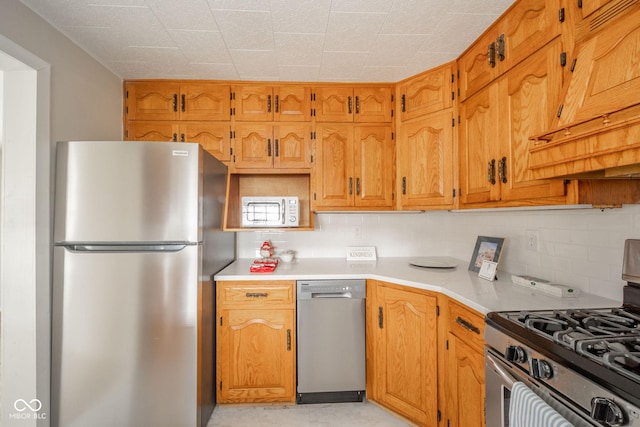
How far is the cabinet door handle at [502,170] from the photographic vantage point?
4.93 ft

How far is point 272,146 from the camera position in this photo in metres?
2.29

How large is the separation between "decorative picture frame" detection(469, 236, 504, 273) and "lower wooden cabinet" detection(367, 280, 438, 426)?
0.53 m

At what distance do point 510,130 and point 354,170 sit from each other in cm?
110

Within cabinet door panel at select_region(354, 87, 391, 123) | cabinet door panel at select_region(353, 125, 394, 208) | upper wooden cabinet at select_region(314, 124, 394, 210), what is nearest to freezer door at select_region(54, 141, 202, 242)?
upper wooden cabinet at select_region(314, 124, 394, 210)

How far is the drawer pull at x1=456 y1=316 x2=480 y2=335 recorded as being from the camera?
1333 mm

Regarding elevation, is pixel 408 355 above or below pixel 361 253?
below

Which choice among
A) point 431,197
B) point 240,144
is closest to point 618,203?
point 431,197

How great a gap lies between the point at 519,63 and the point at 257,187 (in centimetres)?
198

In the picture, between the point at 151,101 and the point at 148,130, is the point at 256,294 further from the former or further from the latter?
the point at 151,101

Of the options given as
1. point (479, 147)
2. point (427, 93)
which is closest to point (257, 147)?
point (427, 93)

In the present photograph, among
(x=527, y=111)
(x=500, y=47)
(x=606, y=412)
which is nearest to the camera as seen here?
(x=606, y=412)

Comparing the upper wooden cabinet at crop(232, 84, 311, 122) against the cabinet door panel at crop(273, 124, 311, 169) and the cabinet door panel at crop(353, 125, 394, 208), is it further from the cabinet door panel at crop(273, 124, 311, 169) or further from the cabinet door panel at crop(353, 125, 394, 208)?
the cabinet door panel at crop(353, 125, 394, 208)

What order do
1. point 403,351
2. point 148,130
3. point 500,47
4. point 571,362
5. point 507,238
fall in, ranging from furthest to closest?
1. point 148,130
2. point 507,238
3. point 403,351
4. point 500,47
5. point 571,362

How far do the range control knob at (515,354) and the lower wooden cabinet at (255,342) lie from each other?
125 centimetres
